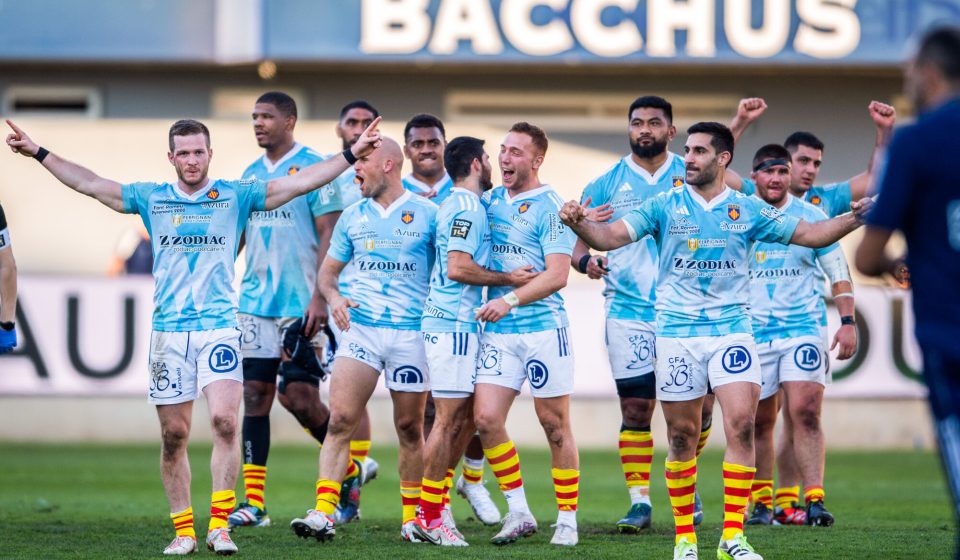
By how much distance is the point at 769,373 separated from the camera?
9.95 m

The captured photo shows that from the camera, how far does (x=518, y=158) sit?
28.5ft

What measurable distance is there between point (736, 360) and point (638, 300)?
1.84m

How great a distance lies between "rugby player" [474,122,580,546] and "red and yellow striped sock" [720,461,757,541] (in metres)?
1.21

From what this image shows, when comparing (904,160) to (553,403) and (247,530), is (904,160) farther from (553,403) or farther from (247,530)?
(247,530)

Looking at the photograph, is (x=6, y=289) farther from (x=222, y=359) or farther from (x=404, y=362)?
(x=404, y=362)

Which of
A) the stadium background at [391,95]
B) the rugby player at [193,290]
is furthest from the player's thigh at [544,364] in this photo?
the stadium background at [391,95]

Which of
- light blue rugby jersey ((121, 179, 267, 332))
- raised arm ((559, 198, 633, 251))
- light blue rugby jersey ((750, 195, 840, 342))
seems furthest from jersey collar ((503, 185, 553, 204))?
light blue rugby jersey ((750, 195, 840, 342))

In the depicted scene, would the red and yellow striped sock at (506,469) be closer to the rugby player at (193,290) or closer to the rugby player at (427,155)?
the rugby player at (193,290)

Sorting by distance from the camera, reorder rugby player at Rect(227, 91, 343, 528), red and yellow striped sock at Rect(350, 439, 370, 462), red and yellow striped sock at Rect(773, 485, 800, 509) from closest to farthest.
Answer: rugby player at Rect(227, 91, 343, 528) → red and yellow striped sock at Rect(773, 485, 800, 509) → red and yellow striped sock at Rect(350, 439, 370, 462)

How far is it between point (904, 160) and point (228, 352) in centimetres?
428

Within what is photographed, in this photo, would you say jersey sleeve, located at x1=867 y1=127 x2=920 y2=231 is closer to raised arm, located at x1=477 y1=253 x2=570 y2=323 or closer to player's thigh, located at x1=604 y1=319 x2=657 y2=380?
raised arm, located at x1=477 y1=253 x2=570 y2=323

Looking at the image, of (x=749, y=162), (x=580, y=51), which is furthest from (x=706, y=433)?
(x=749, y=162)

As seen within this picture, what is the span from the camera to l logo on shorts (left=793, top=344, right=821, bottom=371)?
9.85 metres

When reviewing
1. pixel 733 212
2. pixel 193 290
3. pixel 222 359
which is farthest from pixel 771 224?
pixel 193 290
